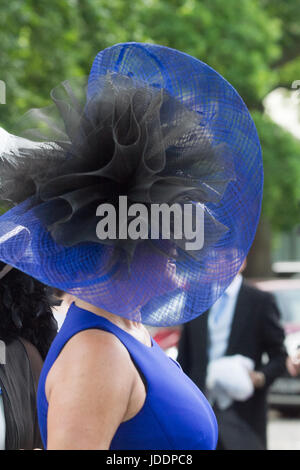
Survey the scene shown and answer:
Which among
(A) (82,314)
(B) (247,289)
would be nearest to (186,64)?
(A) (82,314)

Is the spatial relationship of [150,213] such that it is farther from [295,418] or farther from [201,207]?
[295,418]

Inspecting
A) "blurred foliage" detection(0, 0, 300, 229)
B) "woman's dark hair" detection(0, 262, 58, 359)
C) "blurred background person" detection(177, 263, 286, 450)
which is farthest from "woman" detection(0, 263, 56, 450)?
Result: "blurred foliage" detection(0, 0, 300, 229)

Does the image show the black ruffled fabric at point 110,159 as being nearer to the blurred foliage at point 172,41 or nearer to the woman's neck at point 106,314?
the woman's neck at point 106,314

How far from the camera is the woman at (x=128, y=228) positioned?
152 cm

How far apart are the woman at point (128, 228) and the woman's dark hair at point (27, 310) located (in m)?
0.53

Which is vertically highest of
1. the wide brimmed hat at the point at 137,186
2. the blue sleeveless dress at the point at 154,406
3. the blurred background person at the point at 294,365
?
the wide brimmed hat at the point at 137,186

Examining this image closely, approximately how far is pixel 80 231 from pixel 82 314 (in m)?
0.18

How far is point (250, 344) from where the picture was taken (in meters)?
4.57

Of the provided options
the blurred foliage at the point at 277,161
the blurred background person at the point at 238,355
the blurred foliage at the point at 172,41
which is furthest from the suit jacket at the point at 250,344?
the blurred foliage at the point at 277,161

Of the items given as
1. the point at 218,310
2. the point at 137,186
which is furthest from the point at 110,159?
the point at 218,310

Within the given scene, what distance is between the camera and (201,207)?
5.62 ft

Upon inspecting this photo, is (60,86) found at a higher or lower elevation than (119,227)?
higher

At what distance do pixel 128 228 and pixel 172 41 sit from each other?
12.2m

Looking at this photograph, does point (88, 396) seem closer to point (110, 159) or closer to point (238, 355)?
point (110, 159)
